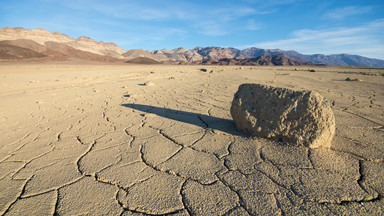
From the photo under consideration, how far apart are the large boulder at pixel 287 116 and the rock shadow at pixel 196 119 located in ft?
0.79

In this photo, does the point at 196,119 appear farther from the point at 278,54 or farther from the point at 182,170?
the point at 278,54

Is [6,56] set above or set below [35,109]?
above

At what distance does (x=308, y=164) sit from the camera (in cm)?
140

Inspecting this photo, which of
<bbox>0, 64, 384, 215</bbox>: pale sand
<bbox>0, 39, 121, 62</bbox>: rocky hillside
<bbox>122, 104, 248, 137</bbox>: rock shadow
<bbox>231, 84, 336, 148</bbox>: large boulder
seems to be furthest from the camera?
<bbox>0, 39, 121, 62</bbox>: rocky hillside

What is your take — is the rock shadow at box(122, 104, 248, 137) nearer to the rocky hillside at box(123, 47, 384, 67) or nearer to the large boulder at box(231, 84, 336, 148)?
the large boulder at box(231, 84, 336, 148)

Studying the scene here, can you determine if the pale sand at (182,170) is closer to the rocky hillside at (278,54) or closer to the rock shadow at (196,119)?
the rock shadow at (196,119)

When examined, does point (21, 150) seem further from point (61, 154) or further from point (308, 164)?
point (308, 164)

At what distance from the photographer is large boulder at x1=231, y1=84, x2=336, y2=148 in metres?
1.59

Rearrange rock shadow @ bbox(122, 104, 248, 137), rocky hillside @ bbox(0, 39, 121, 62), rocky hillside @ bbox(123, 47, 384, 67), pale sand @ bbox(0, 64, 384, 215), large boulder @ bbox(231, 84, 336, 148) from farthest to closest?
rocky hillside @ bbox(123, 47, 384, 67), rocky hillside @ bbox(0, 39, 121, 62), rock shadow @ bbox(122, 104, 248, 137), large boulder @ bbox(231, 84, 336, 148), pale sand @ bbox(0, 64, 384, 215)

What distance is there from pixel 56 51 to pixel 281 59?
55.7m

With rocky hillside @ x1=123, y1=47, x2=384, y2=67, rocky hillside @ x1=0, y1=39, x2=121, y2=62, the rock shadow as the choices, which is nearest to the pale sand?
the rock shadow

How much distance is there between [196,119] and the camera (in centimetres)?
250

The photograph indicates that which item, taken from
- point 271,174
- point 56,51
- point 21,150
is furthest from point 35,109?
point 56,51

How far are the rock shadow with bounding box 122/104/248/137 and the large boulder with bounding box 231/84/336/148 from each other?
0.79 ft
